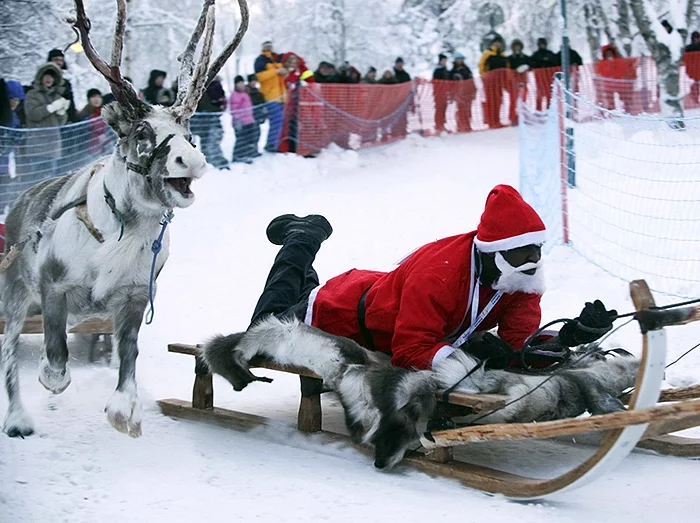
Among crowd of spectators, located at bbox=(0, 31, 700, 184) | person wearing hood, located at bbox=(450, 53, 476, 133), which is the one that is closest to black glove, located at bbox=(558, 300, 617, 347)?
crowd of spectators, located at bbox=(0, 31, 700, 184)

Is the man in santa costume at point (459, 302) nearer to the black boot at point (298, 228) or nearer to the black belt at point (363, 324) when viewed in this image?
the black belt at point (363, 324)

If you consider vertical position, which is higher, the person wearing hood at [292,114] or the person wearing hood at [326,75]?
the person wearing hood at [326,75]

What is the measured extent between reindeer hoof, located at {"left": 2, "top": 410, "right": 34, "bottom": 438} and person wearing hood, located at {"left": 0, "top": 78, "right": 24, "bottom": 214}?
495 cm

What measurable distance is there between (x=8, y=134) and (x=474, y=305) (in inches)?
254

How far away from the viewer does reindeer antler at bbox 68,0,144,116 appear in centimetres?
402

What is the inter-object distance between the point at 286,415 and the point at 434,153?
33.7ft

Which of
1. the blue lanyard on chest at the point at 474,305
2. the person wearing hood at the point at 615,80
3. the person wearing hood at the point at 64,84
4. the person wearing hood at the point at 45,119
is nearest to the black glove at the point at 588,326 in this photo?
the blue lanyard on chest at the point at 474,305

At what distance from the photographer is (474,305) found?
4062mm

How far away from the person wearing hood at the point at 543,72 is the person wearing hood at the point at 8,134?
957 centimetres

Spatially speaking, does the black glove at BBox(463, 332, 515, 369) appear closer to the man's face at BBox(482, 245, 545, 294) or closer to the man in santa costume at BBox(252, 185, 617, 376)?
the man in santa costume at BBox(252, 185, 617, 376)

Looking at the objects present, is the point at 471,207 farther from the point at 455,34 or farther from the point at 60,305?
the point at 455,34

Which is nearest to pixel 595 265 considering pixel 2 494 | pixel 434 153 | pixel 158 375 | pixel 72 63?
pixel 158 375

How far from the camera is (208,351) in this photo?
14.6ft

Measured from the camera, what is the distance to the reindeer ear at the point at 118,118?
13.2 ft
